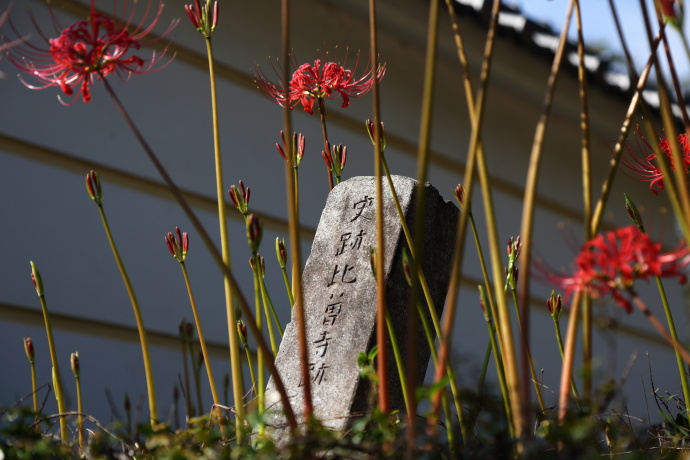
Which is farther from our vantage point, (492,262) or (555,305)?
(555,305)

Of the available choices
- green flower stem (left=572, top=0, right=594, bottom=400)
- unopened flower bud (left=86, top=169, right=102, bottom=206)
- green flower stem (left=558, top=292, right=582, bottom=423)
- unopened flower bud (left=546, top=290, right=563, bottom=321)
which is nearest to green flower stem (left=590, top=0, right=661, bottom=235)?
green flower stem (left=572, top=0, right=594, bottom=400)

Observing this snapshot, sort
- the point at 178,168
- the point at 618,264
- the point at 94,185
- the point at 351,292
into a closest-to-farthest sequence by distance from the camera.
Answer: the point at 618,264, the point at 94,185, the point at 351,292, the point at 178,168

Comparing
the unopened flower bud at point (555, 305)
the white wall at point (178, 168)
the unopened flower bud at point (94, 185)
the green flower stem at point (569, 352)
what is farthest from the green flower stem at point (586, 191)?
the white wall at point (178, 168)

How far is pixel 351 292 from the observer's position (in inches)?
69.4

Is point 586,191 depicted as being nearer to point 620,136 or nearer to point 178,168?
point 620,136

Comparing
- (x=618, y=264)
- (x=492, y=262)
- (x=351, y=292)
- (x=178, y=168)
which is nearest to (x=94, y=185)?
(x=351, y=292)

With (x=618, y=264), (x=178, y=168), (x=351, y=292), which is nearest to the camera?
(x=618, y=264)

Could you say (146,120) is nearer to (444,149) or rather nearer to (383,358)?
(444,149)

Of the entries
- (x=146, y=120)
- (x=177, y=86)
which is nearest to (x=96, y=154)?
(x=146, y=120)

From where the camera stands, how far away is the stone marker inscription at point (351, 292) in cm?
166

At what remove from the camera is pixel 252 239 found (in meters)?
1.05

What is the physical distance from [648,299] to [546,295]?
2.96ft

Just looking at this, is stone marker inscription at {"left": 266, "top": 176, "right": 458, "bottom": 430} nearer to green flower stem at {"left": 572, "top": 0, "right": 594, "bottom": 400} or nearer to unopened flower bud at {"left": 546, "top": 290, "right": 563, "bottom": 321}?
unopened flower bud at {"left": 546, "top": 290, "right": 563, "bottom": 321}

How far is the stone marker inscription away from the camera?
1658mm
